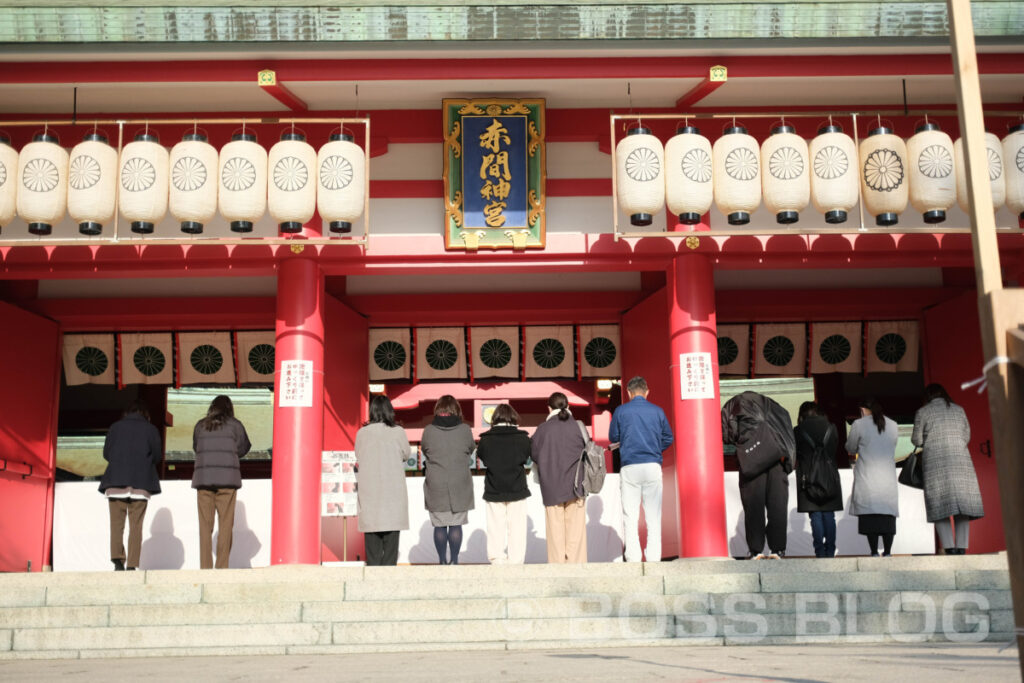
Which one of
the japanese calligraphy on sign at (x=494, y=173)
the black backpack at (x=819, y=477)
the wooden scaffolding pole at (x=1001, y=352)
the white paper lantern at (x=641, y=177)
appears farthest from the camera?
the japanese calligraphy on sign at (x=494, y=173)

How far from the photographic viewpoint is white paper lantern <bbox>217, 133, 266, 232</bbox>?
8594 mm

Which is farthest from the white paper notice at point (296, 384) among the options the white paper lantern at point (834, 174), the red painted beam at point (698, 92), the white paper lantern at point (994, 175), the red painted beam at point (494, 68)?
the white paper lantern at point (994, 175)

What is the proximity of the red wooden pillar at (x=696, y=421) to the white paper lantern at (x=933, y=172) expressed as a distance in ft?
6.10

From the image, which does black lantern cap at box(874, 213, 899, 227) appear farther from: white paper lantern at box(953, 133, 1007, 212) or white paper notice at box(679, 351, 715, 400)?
white paper notice at box(679, 351, 715, 400)

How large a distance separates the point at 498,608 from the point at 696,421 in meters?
3.05

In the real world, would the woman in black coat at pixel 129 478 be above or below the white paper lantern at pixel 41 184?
below

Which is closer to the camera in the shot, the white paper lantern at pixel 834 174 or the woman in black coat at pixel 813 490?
the white paper lantern at pixel 834 174

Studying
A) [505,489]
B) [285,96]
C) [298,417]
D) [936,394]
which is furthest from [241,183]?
[936,394]

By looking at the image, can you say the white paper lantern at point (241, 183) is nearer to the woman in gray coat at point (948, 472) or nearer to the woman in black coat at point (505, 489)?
the woman in black coat at point (505, 489)

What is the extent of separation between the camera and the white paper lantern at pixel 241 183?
8.59m

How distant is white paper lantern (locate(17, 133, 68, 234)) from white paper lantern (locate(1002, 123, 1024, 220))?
25.0 feet

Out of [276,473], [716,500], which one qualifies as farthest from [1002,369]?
[276,473]

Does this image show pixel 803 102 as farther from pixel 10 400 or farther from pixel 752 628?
pixel 10 400

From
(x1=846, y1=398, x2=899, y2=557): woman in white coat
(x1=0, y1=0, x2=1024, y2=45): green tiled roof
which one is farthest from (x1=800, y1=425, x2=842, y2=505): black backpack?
(x1=0, y1=0, x2=1024, y2=45): green tiled roof
